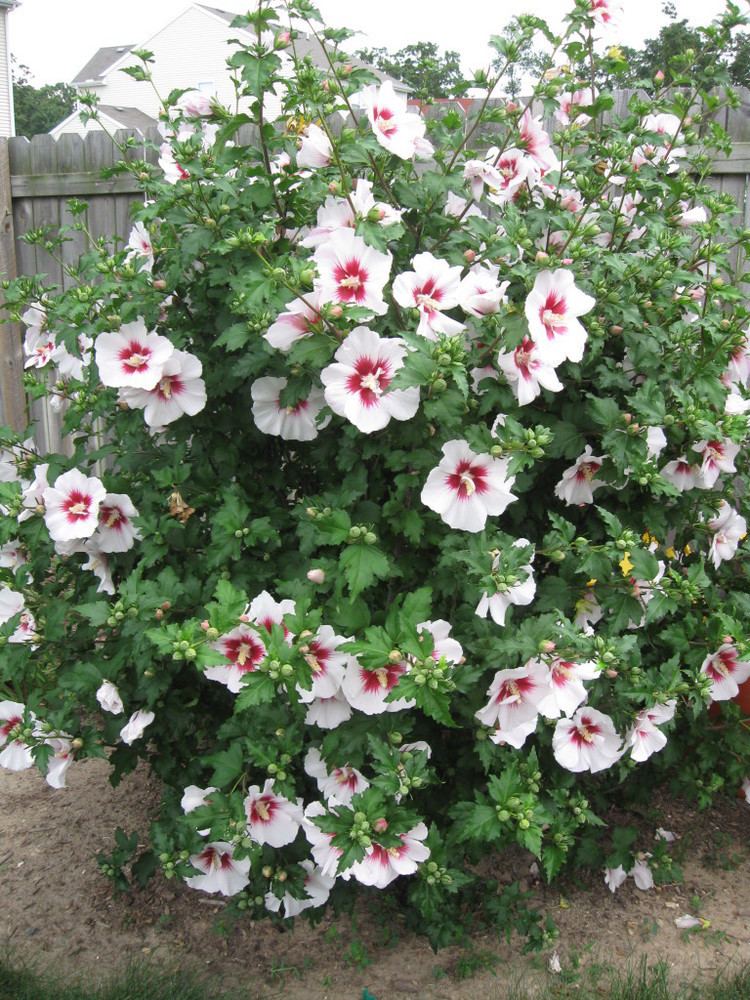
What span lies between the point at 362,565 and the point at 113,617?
1.95 feet

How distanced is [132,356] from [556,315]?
935mm

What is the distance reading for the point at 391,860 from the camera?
6.76 feet

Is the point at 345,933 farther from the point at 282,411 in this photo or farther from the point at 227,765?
the point at 282,411

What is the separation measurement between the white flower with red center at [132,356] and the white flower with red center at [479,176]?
844mm

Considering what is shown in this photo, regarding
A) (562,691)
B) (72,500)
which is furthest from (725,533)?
(72,500)

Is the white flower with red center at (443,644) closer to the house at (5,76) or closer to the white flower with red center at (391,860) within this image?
the white flower with red center at (391,860)

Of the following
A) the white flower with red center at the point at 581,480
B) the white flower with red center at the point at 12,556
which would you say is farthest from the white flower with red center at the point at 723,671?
the white flower with red center at the point at 12,556

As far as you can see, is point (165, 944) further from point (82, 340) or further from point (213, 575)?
point (82, 340)

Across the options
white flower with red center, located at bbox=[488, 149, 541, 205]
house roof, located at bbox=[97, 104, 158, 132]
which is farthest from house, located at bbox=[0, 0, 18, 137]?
white flower with red center, located at bbox=[488, 149, 541, 205]

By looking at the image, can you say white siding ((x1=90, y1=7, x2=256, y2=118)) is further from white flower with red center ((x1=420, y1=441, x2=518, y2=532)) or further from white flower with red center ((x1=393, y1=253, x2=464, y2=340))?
white flower with red center ((x1=420, y1=441, x2=518, y2=532))

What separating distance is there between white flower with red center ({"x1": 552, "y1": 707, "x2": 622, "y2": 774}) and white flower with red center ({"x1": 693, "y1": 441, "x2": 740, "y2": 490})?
62 cm

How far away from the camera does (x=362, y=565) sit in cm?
191

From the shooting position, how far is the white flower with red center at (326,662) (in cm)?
196

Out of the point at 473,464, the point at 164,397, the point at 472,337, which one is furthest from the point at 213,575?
the point at 472,337
